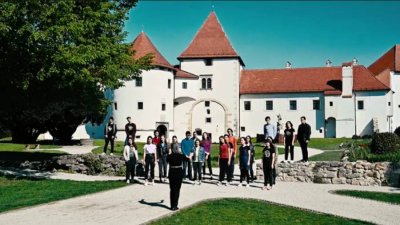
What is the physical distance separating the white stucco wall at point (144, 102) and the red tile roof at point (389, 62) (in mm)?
28453

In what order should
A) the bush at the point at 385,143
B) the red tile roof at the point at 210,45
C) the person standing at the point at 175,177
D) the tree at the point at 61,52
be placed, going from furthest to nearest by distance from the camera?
→ the red tile roof at the point at 210,45
the bush at the point at 385,143
the tree at the point at 61,52
the person standing at the point at 175,177

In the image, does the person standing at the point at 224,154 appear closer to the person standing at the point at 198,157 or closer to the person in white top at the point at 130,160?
the person standing at the point at 198,157

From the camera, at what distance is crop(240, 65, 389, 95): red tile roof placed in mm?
51969

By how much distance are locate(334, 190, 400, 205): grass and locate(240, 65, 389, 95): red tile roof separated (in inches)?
1519

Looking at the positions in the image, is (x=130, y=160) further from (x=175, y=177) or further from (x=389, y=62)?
(x=389, y=62)

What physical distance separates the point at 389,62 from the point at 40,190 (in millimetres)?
52388

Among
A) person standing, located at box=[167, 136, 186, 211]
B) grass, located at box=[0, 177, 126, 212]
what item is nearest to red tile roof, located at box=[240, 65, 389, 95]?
grass, located at box=[0, 177, 126, 212]

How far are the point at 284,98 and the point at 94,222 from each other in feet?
150

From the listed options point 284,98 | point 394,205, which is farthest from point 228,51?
point 394,205

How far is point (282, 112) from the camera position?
176 ft

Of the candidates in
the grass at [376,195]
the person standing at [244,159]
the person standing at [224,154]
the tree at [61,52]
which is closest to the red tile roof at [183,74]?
the tree at [61,52]

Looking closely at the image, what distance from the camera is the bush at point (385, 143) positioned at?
20.2 metres

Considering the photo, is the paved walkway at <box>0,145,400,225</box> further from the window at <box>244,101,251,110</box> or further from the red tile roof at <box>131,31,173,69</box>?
the window at <box>244,101,251,110</box>

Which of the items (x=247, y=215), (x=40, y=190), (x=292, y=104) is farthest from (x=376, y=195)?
(x=292, y=104)
